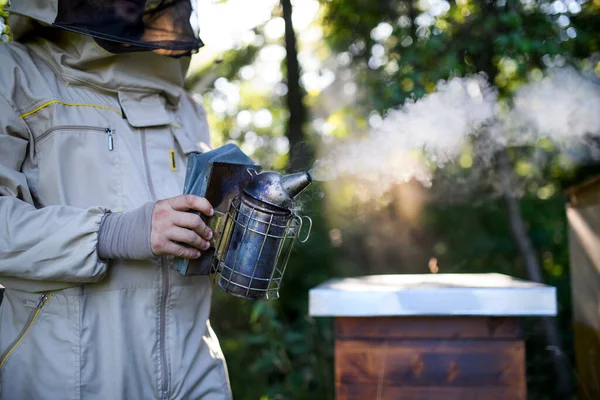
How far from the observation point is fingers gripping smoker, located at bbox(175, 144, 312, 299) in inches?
52.0

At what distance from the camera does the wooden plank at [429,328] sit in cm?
178

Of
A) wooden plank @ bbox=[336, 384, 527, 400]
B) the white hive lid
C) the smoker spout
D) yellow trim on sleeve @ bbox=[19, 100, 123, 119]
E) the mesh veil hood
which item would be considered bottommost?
wooden plank @ bbox=[336, 384, 527, 400]

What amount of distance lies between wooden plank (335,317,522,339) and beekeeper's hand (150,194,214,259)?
78 centimetres

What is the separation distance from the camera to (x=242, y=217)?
134cm

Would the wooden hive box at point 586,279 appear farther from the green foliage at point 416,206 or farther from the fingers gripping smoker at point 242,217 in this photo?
the fingers gripping smoker at point 242,217

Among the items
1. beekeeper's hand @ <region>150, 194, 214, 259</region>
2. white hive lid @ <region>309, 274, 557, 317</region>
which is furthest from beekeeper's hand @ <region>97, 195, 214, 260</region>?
white hive lid @ <region>309, 274, 557, 317</region>

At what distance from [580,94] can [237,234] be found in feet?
8.63

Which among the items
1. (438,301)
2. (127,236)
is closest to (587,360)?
(438,301)

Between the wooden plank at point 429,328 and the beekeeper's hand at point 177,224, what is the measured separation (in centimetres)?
78

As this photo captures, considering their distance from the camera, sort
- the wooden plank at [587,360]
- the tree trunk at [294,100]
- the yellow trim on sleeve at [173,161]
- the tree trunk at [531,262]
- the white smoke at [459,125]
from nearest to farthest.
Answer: the yellow trim on sleeve at [173,161] < the wooden plank at [587,360] < the white smoke at [459,125] < the tree trunk at [531,262] < the tree trunk at [294,100]

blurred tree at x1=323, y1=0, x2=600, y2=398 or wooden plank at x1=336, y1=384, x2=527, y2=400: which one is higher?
blurred tree at x1=323, y1=0, x2=600, y2=398

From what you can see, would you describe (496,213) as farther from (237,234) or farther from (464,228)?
(237,234)

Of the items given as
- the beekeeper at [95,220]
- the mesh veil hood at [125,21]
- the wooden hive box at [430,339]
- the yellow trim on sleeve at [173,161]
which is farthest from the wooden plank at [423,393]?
the mesh veil hood at [125,21]

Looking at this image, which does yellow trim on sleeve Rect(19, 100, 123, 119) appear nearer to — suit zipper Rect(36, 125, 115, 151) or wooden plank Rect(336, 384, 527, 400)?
suit zipper Rect(36, 125, 115, 151)
